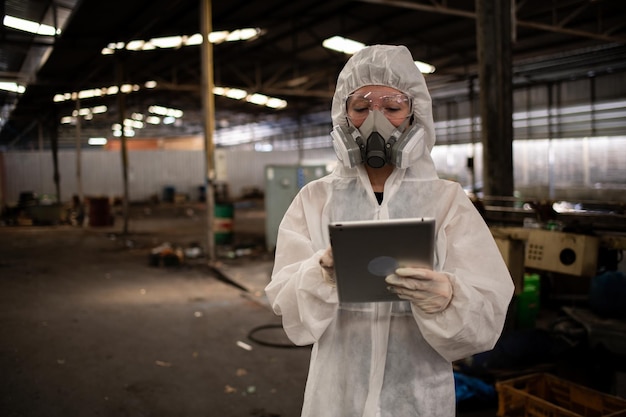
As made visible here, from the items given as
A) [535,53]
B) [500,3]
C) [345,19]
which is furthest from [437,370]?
[535,53]

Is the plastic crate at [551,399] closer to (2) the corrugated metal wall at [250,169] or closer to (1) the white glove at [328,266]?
(1) the white glove at [328,266]

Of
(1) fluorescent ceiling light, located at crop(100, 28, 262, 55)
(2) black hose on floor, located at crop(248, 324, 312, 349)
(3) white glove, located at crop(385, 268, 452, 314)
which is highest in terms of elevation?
Answer: (1) fluorescent ceiling light, located at crop(100, 28, 262, 55)

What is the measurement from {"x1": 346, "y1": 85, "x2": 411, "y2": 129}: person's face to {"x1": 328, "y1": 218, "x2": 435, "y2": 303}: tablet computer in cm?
50

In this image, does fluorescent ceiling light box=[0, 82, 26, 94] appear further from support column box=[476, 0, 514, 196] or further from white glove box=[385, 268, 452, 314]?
white glove box=[385, 268, 452, 314]

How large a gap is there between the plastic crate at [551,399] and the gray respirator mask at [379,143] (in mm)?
2098

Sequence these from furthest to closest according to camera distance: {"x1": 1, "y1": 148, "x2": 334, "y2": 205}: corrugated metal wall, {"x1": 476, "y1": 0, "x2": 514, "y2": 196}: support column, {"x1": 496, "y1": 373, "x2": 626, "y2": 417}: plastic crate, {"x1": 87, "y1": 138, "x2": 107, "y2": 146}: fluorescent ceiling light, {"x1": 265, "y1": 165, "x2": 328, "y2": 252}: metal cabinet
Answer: {"x1": 87, "y1": 138, "x2": 107, "y2": 146}: fluorescent ceiling light → {"x1": 1, "y1": 148, "x2": 334, "y2": 205}: corrugated metal wall → {"x1": 265, "y1": 165, "x2": 328, "y2": 252}: metal cabinet → {"x1": 476, "y1": 0, "x2": 514, "y2": 196}: support column → {"x1": 496, "y1": 373, "x2": 626, "y2": 417}: plastic crate

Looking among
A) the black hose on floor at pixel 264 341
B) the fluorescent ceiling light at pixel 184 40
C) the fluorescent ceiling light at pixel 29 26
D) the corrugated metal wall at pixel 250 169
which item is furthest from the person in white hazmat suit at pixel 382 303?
the fluorescent ceiling light at pixel 184 40

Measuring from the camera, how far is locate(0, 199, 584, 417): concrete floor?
11.9 feet

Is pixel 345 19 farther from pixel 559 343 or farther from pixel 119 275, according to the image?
pixel 559 343

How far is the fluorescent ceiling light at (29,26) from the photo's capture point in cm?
867

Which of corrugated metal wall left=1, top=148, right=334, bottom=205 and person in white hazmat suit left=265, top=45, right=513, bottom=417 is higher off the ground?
corrugated metal wall left=1, top=148, right=334, bottom=205

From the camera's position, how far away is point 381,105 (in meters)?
1.60

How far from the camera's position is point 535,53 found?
12.1 m

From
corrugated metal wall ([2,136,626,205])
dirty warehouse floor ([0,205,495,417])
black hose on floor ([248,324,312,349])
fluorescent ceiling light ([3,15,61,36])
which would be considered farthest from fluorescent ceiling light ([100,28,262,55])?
black hose on floor ([248,324,312,349])
